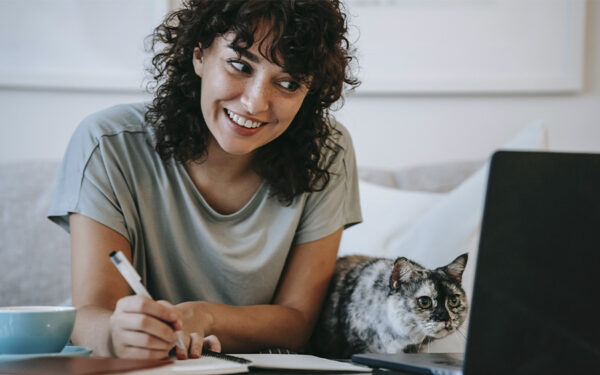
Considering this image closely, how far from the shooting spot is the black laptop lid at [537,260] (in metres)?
0.60

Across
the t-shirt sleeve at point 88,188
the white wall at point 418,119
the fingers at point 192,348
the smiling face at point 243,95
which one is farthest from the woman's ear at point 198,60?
the white wall at point 418,119

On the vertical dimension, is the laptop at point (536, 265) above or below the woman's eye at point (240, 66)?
below

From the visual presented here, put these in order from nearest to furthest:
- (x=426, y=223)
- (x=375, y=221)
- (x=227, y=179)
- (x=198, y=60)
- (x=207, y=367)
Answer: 1. (x=207, y=367)
2. (x=198, y=60)
3. (x=227, y=179)
4. (x=426, y=223)
5. (x=375, y=221)

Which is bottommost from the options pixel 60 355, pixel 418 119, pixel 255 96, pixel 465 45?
pixel 60 355

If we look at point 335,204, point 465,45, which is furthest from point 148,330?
point 465,45

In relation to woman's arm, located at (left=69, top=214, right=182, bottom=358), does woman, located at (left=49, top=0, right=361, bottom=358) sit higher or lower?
higher

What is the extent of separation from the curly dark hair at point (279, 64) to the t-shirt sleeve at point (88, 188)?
128 millimetres

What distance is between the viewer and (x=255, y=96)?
1133mm

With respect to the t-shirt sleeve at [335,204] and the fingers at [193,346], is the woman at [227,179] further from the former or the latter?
the fingers at [193,346]

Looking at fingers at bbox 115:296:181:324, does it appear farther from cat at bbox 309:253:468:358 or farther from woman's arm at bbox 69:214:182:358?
cat at bbox 309:253:468:358

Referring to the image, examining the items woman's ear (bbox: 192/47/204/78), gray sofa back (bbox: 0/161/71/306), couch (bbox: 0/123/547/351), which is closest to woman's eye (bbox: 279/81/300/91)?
woman's ear (bbox: 192/47/204/78)

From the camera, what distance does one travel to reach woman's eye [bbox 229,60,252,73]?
114 cm

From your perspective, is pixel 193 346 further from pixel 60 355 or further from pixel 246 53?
pixel 246 53

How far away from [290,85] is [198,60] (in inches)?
8.5
